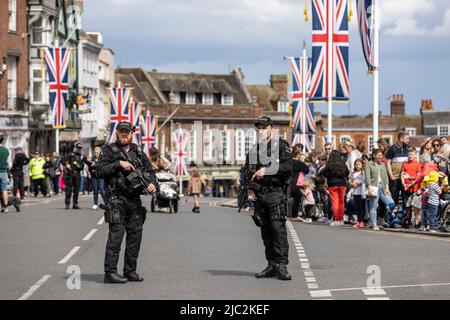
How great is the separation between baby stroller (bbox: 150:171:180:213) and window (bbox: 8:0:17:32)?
3370cm

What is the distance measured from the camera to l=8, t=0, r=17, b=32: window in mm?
66375

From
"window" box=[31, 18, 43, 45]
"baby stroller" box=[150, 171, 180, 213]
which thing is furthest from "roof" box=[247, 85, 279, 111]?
"baby stroller" box=[150, 171, 180, 213]

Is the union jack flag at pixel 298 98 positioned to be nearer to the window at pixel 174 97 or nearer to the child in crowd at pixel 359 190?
the child in crowd at pixel 359 190

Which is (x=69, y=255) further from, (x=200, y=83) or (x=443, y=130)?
(x=443, y=130)

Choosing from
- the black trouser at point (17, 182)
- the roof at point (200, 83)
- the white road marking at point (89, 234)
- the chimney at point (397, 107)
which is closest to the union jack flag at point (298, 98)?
the black trouser at point (17, 182)

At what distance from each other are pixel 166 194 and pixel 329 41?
271 inches

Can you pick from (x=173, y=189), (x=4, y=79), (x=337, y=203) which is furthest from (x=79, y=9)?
(x=337, y=203)

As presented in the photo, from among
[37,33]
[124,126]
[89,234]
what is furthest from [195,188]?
[37,33]

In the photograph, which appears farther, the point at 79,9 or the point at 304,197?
the point at 79,9

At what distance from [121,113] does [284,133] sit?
71.2 metres

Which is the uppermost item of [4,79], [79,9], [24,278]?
[79,9]

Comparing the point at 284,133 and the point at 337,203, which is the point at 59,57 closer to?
the point at 337,203

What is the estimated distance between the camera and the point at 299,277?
616 inches
